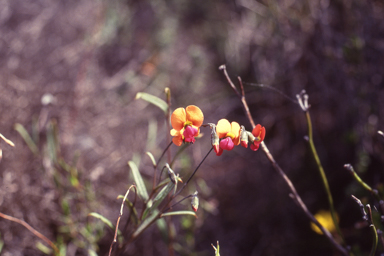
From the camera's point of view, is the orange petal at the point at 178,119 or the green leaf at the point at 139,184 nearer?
the orange petal at the point at 178,119

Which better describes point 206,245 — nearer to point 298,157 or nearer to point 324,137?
point 298,157

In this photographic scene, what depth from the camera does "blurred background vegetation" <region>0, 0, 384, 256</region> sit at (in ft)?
6.28

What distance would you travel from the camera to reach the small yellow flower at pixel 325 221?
6.27 ft

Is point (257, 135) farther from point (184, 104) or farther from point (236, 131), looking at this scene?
point (184, 104)

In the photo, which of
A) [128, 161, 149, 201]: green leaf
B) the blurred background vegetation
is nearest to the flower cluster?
[128, 161, 149, 201]: green leaf

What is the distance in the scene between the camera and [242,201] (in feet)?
7.61

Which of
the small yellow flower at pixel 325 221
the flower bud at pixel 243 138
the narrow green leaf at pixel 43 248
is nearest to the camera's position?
the flower bud at pixel 243 138

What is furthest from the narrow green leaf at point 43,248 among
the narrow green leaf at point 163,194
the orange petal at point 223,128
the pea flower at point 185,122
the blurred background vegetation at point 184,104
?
the orange petal at point 223,128

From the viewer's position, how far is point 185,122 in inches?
42.2

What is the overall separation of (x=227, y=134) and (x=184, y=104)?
1623 millimetres

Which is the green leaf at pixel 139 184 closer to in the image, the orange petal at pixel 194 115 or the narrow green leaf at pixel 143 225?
the narrow green leaf at pixel 143 225

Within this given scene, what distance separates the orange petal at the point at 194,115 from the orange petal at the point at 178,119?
18mm

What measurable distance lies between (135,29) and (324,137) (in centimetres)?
207

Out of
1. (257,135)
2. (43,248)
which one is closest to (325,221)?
(257,135)
